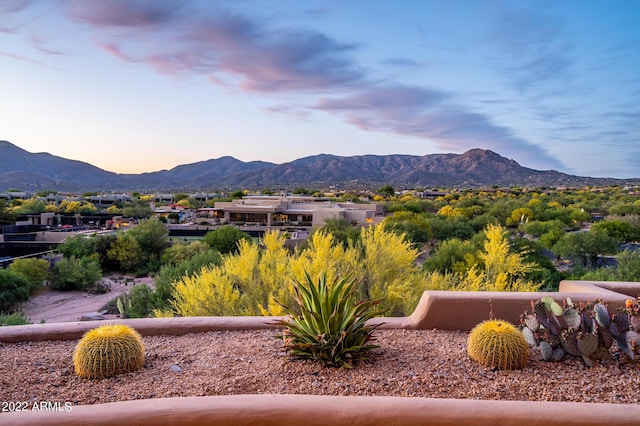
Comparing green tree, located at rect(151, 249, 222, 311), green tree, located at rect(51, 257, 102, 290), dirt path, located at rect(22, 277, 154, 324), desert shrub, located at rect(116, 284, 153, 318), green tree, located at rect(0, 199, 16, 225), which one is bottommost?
dirt path, located at rect(22, 277, 154, 324)

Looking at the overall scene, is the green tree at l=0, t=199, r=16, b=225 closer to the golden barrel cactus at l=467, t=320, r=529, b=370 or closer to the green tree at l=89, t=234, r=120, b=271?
the green tree at l=89, t=234, r=120, b=271

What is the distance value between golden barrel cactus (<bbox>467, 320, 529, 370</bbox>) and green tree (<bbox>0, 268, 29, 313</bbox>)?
90.2ft

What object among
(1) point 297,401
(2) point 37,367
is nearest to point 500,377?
(1) point 297,401

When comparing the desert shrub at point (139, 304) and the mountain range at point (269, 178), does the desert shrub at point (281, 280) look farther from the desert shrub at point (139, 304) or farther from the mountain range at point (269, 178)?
the mountain range at point (269, 178)

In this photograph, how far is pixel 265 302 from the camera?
11.4 meters

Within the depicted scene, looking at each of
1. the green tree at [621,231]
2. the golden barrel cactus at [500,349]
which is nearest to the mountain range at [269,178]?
the green tree at [621,231]

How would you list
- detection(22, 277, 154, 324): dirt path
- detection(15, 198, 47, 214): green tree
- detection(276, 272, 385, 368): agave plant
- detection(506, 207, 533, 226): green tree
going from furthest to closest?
1. detection(15, 198, 47, 214): green tree
2. detection(506, 207, 533, 226): green tree
3. detection(22, 277, 154, 324): dirt path
4. detection(276, 272, 385, 368): agave plant

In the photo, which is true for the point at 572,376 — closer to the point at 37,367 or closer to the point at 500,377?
the point at 500,377

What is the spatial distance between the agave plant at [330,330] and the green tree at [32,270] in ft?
98.1

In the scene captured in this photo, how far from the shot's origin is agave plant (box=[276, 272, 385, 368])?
568 centimetres

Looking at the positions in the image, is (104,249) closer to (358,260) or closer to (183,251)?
(183,251)

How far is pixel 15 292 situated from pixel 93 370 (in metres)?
26.1

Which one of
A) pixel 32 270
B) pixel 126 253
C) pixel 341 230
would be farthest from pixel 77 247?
pixel 341 230

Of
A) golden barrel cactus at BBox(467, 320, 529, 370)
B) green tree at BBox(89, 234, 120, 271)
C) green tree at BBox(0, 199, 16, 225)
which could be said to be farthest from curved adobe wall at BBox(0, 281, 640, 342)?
green tree at BBox(0, 199, 16, 225)
